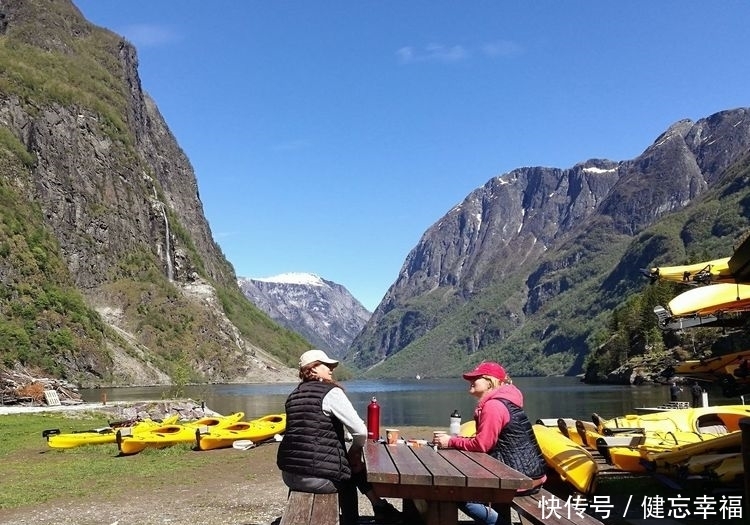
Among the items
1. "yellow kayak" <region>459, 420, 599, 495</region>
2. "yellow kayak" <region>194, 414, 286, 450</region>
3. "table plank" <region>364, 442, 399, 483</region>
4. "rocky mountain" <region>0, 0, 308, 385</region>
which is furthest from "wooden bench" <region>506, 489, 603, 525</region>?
"rocky mountain" <region>0, 0, 308, 385</region>

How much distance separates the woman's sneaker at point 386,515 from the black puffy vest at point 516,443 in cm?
196

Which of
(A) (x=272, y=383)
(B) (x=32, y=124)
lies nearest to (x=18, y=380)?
(B) (x=32, y=124)

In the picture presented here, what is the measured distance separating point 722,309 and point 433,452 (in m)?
10.9

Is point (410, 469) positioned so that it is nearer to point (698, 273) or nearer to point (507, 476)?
point (507, 476)

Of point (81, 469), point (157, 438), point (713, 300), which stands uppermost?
point (713, 300)

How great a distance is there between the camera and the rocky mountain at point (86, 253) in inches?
4550

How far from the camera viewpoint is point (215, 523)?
39.4ft

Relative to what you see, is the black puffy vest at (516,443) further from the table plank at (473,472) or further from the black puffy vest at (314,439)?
the black puffy vest at (314,439)

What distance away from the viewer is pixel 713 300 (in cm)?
1577

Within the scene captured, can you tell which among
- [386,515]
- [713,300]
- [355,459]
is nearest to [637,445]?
[713,300]

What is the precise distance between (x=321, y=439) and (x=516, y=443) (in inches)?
88.2

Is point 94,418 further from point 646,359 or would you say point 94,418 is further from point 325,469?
point 646,359

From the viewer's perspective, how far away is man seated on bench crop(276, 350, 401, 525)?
7641 millimetres

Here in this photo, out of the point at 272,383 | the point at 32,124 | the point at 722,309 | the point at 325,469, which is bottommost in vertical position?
the point at 272,383
